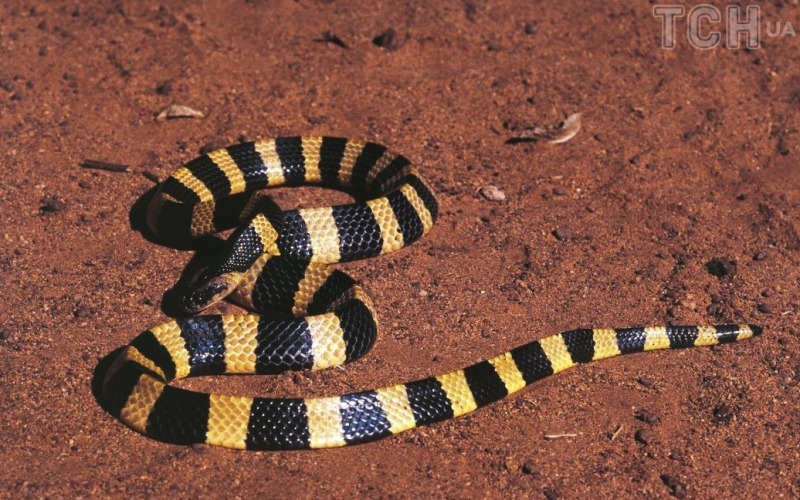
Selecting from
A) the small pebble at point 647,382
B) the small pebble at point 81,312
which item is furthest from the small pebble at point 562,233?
the small pebble at point 81,312

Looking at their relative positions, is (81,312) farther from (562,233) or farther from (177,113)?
(562,233)

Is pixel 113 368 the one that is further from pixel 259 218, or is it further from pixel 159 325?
pixel 259 218

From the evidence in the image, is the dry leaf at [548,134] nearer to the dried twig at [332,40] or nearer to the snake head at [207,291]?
the dried twig at [332,40]

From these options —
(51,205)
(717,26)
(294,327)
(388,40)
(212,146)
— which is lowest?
(51,205)

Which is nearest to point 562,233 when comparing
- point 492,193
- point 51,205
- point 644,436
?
point 492,193

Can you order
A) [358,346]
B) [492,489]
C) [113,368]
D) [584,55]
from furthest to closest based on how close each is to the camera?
[584,55] < [358,346] < [113,368] < [492,489]

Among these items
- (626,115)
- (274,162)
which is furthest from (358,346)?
(626,115)
